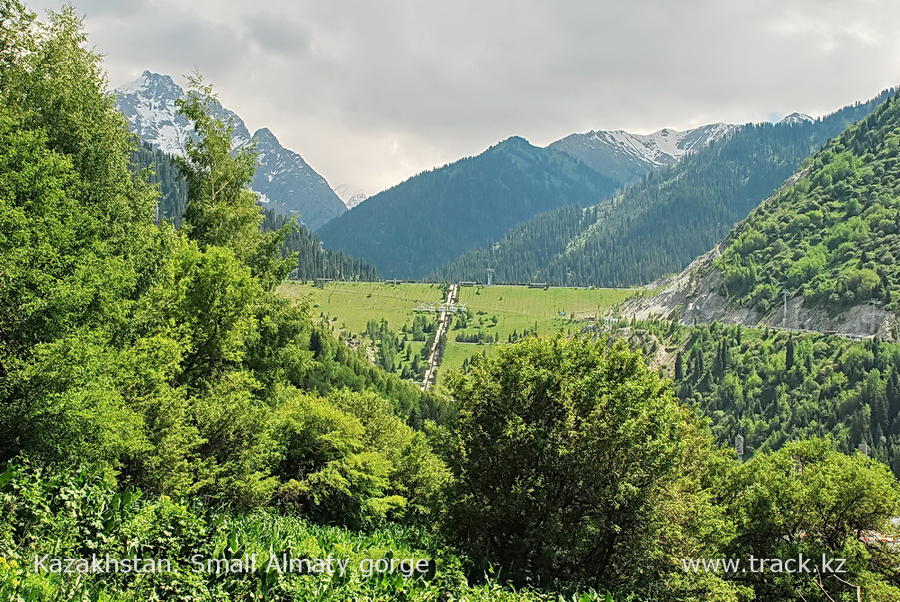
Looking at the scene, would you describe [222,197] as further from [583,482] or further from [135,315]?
[583,482]

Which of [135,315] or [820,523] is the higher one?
[135,315]

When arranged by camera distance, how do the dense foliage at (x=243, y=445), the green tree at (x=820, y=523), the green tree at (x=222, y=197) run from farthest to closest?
1. the green tree at (x=222, y=197)
2. the green tree at (x=820, y=523)
3. the dense foliage at (x=243, y=445)

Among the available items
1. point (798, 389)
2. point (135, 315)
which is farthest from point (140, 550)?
point (798, 389)

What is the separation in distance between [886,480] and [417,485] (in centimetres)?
3274

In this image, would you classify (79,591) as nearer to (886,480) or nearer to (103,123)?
(103,123)

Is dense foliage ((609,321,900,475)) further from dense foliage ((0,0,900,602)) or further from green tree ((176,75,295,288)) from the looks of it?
green tree ((176,75,295,288))

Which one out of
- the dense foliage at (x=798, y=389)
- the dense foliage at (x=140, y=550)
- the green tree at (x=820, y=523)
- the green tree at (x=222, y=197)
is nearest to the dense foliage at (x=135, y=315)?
the green tree at (x=222, y=197)

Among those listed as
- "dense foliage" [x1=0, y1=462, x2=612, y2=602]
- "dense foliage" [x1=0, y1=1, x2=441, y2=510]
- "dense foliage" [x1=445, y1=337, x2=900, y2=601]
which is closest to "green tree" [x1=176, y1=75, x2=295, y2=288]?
"dense foliage" [x1=0, y1=1, x2=441, y2=510]

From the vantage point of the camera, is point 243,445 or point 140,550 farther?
point 243,445

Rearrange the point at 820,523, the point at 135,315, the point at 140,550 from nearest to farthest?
1. the point at 140,550
2. the point at 135,315
3. the point at 820,523

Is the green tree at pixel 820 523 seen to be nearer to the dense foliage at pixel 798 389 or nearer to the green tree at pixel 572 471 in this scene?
the green tree at pixel 572 471

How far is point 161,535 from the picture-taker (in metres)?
13.2

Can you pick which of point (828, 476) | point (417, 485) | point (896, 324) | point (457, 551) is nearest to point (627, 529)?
point (457, 551)

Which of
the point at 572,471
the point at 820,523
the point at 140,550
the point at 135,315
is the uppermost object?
the point at 135,315
